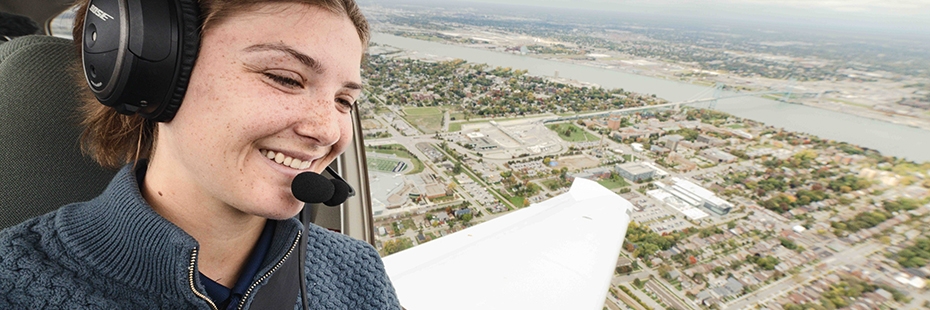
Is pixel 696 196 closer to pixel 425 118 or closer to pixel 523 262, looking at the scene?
pixel 523 262

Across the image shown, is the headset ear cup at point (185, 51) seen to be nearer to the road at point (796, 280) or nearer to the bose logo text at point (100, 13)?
the bose logo text at point (100, 13)

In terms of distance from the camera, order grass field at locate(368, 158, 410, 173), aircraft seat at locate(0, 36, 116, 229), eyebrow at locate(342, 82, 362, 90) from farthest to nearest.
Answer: grass field at locate(368, 158, 410, 173), aircraft seat at locate(0, 36, 116, 229), eyebrow at locate(342, 82, 362, 90)

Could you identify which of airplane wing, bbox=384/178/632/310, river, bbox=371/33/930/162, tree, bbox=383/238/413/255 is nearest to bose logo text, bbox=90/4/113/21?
river, bbox=371/33/930/162

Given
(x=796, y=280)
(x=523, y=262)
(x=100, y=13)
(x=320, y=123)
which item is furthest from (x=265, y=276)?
(x=796, y=280)

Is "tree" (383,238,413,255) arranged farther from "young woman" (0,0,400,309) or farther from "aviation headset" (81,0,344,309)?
"aviation headset" (81,0,344,309)

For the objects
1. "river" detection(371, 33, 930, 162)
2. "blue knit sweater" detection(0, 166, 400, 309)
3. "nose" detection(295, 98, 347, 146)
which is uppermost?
"nose" detection(295, 98, 347, 146)

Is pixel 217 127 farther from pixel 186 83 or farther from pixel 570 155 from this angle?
pixel 570 155

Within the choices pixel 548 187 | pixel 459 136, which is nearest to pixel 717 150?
pixel 548 187

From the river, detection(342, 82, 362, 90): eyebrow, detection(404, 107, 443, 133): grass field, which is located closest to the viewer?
detection(342, 82, 362, 90): eyebrow
